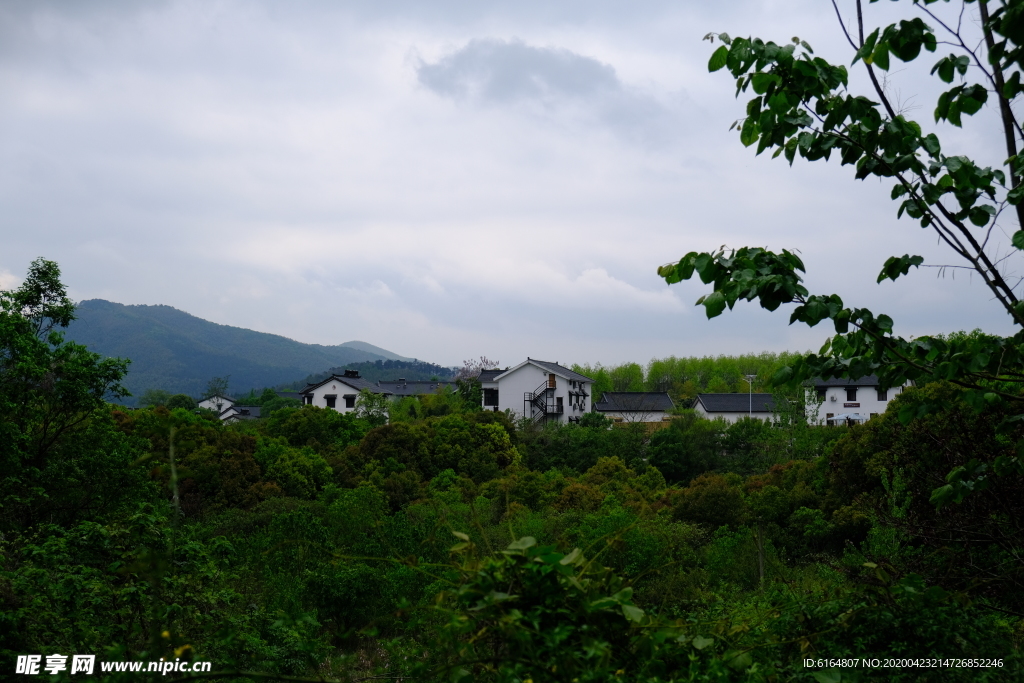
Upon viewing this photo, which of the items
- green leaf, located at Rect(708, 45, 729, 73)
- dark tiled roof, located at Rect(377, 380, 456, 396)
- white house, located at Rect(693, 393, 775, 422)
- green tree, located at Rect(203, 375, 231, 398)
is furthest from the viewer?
green tree, located at Rect(203, 375, 231, 398)

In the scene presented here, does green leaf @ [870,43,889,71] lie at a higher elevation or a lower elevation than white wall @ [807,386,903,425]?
higher

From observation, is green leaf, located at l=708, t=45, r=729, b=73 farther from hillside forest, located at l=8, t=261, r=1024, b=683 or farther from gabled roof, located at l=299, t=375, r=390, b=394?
gabled roof, located at l=299, t=375, r=390, b=394

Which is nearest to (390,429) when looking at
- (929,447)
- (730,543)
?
(730,543)

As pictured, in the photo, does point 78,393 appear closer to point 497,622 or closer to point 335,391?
point 497,622

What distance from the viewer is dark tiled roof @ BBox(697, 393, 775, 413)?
47125 millimetres

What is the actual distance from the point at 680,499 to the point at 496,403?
27232 mm

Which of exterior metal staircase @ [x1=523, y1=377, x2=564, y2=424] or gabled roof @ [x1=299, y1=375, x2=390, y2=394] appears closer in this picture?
exterior metal staircase @ [x1=523, y1=377, x2=564, y2=424]

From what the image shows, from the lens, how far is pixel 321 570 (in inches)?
292

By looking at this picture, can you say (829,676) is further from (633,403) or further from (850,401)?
(850,401)

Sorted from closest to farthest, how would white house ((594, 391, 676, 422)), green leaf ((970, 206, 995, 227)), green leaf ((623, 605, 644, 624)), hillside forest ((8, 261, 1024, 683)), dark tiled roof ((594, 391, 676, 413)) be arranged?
green leaf ((623, 605, 644, 624)) < hillside forest ((8, 261, 1024, 683)) < green leaf ((970, 206, 995, 227)) < white house ((594, 391, 676, 422)) < dark tiled roof ((594, 391, 676, 413))

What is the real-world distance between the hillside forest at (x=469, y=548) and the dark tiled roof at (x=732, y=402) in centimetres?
2781

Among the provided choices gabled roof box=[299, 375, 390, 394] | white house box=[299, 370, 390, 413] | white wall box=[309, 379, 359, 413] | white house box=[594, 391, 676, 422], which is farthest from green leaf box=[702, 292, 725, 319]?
white wall box=[309, 379, 359, 413]

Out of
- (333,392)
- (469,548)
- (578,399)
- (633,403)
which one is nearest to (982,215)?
(469,548)

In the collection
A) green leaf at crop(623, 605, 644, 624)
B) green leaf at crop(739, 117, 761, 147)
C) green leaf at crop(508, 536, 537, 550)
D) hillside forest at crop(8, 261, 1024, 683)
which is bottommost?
hillside forest at crop(8, 261, 1024, 683)
